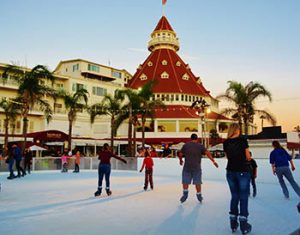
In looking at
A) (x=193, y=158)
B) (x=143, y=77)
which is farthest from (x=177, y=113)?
(x=193, y=158)

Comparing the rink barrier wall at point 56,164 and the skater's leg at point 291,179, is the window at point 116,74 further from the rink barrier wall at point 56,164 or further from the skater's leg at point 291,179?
the skater's leg at point 291,179

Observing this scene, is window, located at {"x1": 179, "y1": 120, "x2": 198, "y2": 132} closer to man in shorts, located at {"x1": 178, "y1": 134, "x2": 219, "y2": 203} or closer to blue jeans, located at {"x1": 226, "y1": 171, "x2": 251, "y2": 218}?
man in shorts, located at {"x1": 178, "y1": 134, "x2": 219, "y2": 203}

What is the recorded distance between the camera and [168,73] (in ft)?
184

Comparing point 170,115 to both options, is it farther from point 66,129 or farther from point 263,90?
point 263,90

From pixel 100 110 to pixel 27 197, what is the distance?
24823 millimetres

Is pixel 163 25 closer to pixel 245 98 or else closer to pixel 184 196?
pixel 245 98

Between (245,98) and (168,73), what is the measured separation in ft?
98.2

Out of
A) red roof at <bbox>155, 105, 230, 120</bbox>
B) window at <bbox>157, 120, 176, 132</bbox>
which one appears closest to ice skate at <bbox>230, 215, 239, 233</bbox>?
red roof at <bbox>155, 105, 230, 120</bbox>

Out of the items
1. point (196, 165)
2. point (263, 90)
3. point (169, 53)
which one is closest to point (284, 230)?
point (196, 165)

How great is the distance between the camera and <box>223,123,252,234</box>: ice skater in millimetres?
5270

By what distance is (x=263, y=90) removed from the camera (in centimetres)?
2675

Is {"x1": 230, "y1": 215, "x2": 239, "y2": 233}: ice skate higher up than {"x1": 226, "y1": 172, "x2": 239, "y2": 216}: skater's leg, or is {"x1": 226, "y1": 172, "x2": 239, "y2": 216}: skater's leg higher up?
{"x1": 226, "y1": 172, "x2": 239, "y2": 216}: skater's leg

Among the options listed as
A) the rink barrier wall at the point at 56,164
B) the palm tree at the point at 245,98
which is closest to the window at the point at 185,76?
the palm tree at the point at 245,98

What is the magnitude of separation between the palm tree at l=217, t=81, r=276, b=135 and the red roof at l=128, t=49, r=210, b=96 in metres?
24.2
